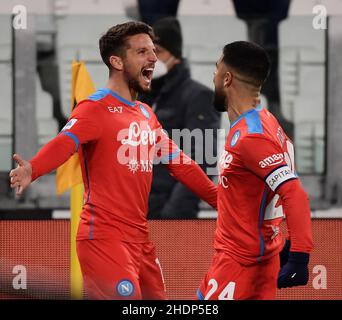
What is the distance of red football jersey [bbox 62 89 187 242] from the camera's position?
4.38 meters

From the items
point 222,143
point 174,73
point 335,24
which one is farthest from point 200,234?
point 335,24

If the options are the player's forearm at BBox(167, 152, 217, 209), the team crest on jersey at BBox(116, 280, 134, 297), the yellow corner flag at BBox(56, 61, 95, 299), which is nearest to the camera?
the team crest on jersey at BBox(116, 280, 134, 297)

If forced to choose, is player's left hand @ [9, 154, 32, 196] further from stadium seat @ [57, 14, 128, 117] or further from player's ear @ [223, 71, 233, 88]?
stadium seat @ [57, 14, 128, 117]

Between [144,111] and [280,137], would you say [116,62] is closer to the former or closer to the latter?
[144,111]

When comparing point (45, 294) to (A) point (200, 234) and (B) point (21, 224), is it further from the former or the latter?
(A) point (200, 234)

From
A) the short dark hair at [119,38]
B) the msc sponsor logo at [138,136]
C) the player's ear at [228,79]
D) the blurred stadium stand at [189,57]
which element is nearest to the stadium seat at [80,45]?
the blurred stadium stand at [189,57]

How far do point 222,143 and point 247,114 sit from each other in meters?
2.01

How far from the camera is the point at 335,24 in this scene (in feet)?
20.9

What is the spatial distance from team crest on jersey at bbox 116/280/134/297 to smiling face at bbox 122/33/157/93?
0.95m

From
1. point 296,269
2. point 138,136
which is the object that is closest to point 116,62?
point 138,136

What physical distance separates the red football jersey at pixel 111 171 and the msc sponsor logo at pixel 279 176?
732 millimetres

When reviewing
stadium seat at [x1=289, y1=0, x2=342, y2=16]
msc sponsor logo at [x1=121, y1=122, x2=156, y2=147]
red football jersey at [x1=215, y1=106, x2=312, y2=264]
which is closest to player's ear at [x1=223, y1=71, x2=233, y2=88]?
red football jersey at [x1=215, y1=106, x2=312, y2=264]

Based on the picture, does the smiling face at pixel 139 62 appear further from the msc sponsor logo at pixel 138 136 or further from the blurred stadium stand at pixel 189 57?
the blurred stadium stand at pixel 189 57

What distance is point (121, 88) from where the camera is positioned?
459 cm
